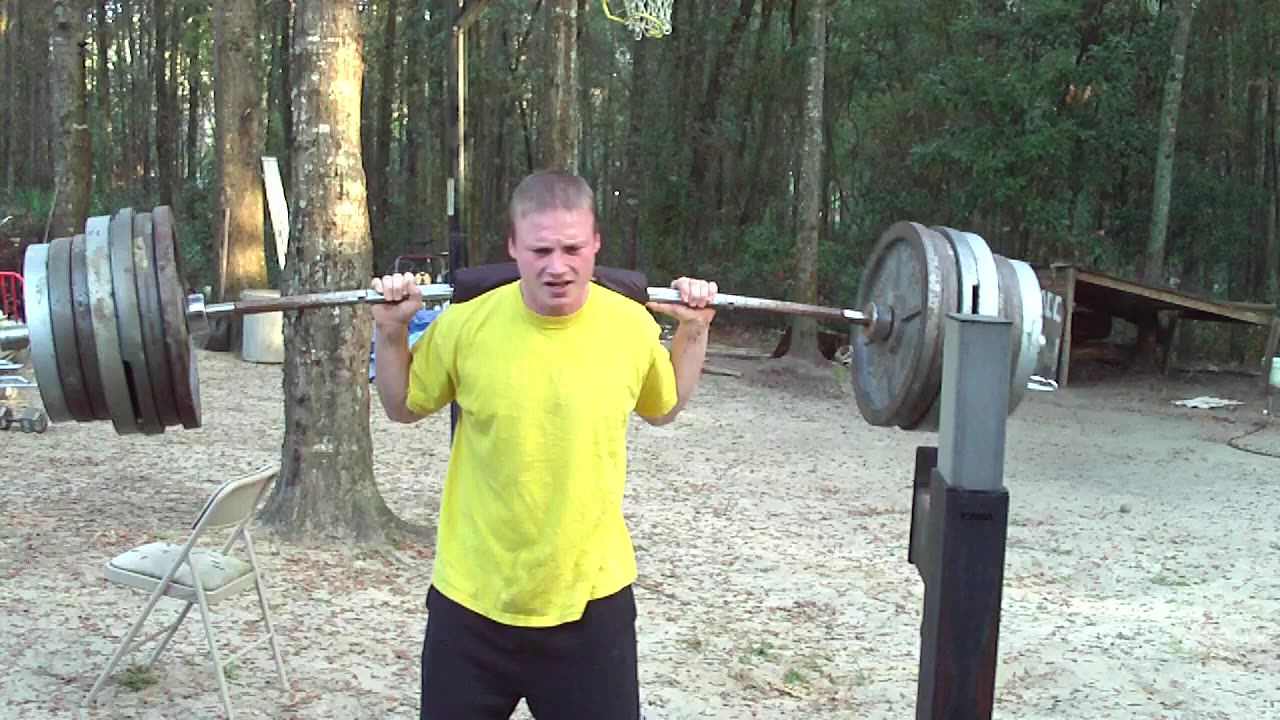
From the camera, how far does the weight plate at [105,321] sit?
2.71 m

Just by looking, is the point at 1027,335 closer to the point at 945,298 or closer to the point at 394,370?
the point at 945,298

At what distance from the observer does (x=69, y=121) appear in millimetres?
13906

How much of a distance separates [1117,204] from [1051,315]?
54.6 feet

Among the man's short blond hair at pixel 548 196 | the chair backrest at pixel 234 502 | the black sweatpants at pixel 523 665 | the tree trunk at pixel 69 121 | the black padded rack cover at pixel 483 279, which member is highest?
the tree trunk at pixel 69 121

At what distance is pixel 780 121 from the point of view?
2412cm

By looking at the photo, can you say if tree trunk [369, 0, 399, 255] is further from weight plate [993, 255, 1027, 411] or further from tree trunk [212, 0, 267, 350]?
weight plate [993, 255, 1027, 411]

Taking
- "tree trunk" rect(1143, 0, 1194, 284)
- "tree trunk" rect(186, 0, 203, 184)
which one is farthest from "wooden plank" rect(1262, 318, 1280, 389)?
"tree trunk" rect(186, 0, 203, 184)

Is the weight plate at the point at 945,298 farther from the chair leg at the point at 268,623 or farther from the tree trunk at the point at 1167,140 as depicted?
the tree trunk at the point at 1167,140

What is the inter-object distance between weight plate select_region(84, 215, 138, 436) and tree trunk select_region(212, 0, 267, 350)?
11.1 meters

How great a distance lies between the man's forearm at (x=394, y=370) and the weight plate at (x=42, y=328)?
29.6 inches

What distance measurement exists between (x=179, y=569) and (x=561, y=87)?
8.20 m

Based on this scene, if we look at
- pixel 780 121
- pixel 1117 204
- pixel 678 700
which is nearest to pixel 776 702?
pixel 678 700

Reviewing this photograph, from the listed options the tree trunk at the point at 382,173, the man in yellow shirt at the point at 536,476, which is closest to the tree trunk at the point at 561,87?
the man in yellow shirt at the point at 536,476

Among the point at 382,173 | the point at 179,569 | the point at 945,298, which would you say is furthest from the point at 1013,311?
the point at 382,173
